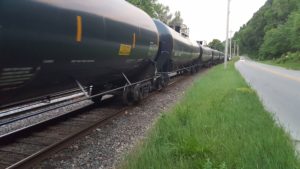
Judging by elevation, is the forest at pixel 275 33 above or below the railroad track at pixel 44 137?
above

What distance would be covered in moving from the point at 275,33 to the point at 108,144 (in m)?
87.9

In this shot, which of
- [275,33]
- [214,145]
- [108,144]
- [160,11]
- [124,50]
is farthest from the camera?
[275,33]

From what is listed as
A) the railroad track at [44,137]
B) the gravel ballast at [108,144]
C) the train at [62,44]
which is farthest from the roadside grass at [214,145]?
the train at [62,44]

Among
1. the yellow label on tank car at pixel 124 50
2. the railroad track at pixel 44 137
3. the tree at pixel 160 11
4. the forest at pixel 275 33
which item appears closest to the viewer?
the railroad track at pixel 44 137

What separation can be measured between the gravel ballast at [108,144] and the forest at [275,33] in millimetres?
54058

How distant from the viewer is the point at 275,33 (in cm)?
8931

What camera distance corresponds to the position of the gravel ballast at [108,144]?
6.41 m

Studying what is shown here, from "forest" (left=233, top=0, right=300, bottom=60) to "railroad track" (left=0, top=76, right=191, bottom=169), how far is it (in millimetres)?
55147

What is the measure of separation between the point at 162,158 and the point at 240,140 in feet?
4.64

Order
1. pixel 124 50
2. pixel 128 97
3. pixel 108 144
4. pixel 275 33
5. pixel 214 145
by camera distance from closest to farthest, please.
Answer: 1. pixel 214 145
2. pixel 108 144
3. pixel 124 50
4. pixel 128 97
5. pixel 275 33

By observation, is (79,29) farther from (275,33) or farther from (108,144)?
(275,33)

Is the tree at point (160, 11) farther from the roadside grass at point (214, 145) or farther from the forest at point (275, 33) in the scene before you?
the roadside grass at point (214, 145)

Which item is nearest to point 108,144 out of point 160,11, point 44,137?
point 44,137

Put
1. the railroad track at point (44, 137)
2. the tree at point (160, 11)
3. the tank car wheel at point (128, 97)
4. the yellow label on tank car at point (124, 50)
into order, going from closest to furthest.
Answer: the railroad track at point (44, 137)
the yellow label on tank car at point (124, 50)
the tank car wheel at point (128, 97)
the tree at point (160, 11)
